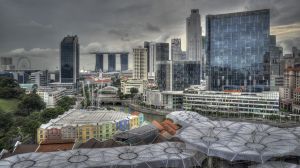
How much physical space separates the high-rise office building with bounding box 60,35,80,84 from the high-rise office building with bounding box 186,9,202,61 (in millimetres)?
49141

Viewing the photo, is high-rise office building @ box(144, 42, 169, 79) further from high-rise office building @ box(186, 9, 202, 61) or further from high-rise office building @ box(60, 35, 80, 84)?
high-rise office building @ box(60, 35, 80, 84)

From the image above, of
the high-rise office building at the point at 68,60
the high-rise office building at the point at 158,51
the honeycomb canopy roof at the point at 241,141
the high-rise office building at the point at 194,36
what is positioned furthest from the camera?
the high-rise office building at the point at 194,36

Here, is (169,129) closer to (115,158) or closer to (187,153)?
(187,153)

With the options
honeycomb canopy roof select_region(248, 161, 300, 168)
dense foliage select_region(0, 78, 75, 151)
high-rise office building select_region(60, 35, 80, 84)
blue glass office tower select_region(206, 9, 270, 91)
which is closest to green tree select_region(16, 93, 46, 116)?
dense foliage select_region(0, 78, 75, 151)

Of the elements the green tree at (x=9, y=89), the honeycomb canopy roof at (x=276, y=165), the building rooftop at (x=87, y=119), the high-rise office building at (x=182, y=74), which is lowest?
the honeycomb canopy roof at (x=276, y=165)

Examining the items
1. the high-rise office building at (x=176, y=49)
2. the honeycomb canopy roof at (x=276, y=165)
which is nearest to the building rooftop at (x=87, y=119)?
the honeycomb canopy roof at (x=276, y=165)

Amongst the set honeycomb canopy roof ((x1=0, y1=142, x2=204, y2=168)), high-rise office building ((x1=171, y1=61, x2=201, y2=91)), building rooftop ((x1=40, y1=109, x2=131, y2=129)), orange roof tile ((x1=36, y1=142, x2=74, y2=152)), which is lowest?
orange roof tile ((x1=36, y1=142, x2=74, y2=152))

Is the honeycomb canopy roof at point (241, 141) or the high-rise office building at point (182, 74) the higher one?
the high-rise office building at point (182, 74)

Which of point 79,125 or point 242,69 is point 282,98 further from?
point 79,125

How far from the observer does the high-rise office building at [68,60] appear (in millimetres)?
94562

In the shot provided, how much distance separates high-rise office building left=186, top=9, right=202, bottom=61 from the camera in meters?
115

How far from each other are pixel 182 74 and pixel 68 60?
50.0 m

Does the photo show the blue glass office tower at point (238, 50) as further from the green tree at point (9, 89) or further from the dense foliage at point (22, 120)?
the green tree at point (9, 89)

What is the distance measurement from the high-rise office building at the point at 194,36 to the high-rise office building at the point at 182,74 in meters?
56.1
